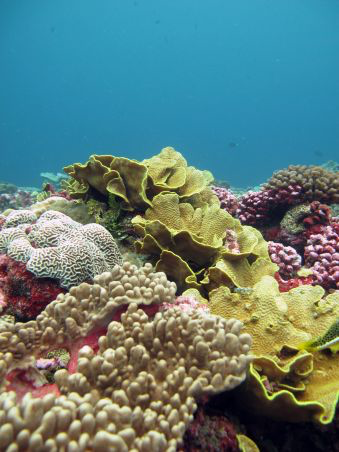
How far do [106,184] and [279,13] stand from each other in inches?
7425

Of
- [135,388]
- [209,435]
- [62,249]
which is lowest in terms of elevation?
[209,435]

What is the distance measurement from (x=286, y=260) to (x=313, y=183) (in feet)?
6.75

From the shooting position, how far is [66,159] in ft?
413

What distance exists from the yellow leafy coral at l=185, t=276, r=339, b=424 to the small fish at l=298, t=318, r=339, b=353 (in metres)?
0.08

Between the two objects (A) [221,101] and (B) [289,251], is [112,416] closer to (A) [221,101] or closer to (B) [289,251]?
(B) [289,251]

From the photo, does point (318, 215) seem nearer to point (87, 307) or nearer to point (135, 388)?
point (87, 307)

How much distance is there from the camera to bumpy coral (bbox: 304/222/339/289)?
4.24m

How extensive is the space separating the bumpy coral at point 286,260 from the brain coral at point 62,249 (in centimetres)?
242

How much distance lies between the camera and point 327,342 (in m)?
2.30

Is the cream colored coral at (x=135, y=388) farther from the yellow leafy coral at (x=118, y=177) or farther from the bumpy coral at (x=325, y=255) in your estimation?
the bumpy coral at (x=325, y=255)

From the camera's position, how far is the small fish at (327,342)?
2270 millimetres

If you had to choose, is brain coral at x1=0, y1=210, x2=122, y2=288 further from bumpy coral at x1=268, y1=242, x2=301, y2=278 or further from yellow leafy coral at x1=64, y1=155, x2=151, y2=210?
bumpy coral at x1=268, y1=242, x2=301, y2=278

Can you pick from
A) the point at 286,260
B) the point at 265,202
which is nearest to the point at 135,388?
the point at 286,260

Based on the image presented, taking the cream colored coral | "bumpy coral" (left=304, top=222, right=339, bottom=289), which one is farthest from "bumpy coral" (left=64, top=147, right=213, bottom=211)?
the cream colored coral
